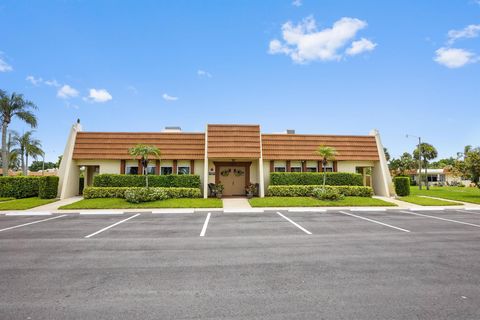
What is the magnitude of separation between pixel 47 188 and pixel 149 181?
7495mm

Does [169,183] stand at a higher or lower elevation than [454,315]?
Result: higher

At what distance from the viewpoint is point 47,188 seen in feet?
62.3

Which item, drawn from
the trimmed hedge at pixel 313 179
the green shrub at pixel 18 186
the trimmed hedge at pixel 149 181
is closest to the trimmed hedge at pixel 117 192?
the trimmed hedge at pixel 149 181

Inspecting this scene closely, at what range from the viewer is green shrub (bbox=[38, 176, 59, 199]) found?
1892cm

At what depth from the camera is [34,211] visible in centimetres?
1483

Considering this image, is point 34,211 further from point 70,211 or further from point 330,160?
point 330,160

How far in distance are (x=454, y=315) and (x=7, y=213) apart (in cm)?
1948

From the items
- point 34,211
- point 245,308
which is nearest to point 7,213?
point 34,211

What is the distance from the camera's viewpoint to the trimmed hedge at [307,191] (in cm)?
2011

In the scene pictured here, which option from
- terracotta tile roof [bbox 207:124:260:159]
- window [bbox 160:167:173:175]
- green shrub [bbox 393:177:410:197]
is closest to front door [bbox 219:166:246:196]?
terracotta tile roof [bbox 207:124:260:159]

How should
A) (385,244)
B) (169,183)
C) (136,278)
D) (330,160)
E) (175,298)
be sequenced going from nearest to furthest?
(175,298)
(136,278)
(385,244)
(169,183)
(330,160)

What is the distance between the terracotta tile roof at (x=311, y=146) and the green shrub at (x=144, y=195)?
8925 millimetres

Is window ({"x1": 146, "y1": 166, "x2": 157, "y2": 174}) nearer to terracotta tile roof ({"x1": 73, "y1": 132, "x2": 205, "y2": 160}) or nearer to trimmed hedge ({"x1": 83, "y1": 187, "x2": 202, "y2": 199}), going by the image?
terracotta tile roof ({"x1": 73, "y1": 132, "x2": 205, "y2": 160})

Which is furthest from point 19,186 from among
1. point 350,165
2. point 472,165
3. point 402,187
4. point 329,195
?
point 472,165
